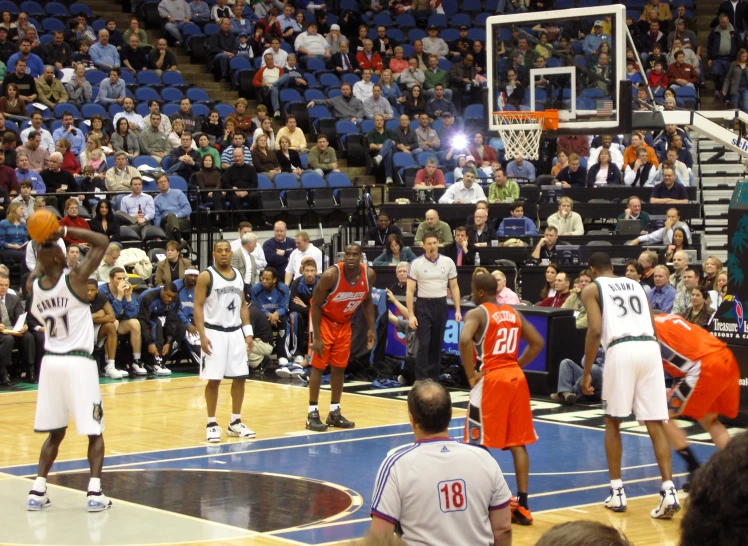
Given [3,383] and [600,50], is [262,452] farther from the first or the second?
[600,50]

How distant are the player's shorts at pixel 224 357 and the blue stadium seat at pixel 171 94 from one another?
37.9ft

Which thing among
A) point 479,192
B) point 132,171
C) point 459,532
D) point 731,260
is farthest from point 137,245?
point 459,532

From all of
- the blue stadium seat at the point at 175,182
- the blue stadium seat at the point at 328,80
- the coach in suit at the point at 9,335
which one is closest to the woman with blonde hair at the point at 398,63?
the blue stadium seat at the point at 328,80

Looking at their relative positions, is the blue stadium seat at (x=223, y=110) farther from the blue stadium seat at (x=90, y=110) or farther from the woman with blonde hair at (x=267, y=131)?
the blue stadium seat at (x=90, y=110)

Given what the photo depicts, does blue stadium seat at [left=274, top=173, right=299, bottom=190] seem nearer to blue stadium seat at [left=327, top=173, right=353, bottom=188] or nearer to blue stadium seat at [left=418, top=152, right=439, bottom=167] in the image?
blue stadium seat at [left=327, top=173, right=353, bottom=188]

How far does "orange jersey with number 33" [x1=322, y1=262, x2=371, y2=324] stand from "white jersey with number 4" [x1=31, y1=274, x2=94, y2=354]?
12.1 feet

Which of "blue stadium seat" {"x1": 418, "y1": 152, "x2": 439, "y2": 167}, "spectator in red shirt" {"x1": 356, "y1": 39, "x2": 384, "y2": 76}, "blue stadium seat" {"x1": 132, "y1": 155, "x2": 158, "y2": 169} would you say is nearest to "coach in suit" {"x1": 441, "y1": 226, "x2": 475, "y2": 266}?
"blue stadium seat" {"x1": 418, "y1": 152, "x2": 439, "y2": 167}

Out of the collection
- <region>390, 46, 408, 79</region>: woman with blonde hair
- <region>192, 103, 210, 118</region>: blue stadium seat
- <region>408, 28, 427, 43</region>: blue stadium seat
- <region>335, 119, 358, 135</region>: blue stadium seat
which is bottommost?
<region>335, 119, 358, 135</region>: blue stadium seat

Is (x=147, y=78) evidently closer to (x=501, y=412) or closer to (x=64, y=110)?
(x=64, y=110)

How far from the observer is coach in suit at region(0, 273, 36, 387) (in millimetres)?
14828

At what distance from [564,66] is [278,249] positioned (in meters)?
5.43

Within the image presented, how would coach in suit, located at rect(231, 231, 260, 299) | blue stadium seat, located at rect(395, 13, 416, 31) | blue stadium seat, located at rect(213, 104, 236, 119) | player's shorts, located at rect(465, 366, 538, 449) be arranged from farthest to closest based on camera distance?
blue stadium seat, located at rect(395, 13, 416, 31)
blue stadium seat, located at rect(213, 104, 236, 119)
coach in suit, located at rect(231, 231, 260, 299)
player's shorts, located at rect(465, 366, 538, 449)

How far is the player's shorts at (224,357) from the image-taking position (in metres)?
11.0

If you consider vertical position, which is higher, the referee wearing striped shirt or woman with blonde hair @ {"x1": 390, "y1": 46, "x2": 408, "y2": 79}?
woman with blonde hair @ {"x1": 390, "y1": 46, "x2": 408, "y2": 79}
